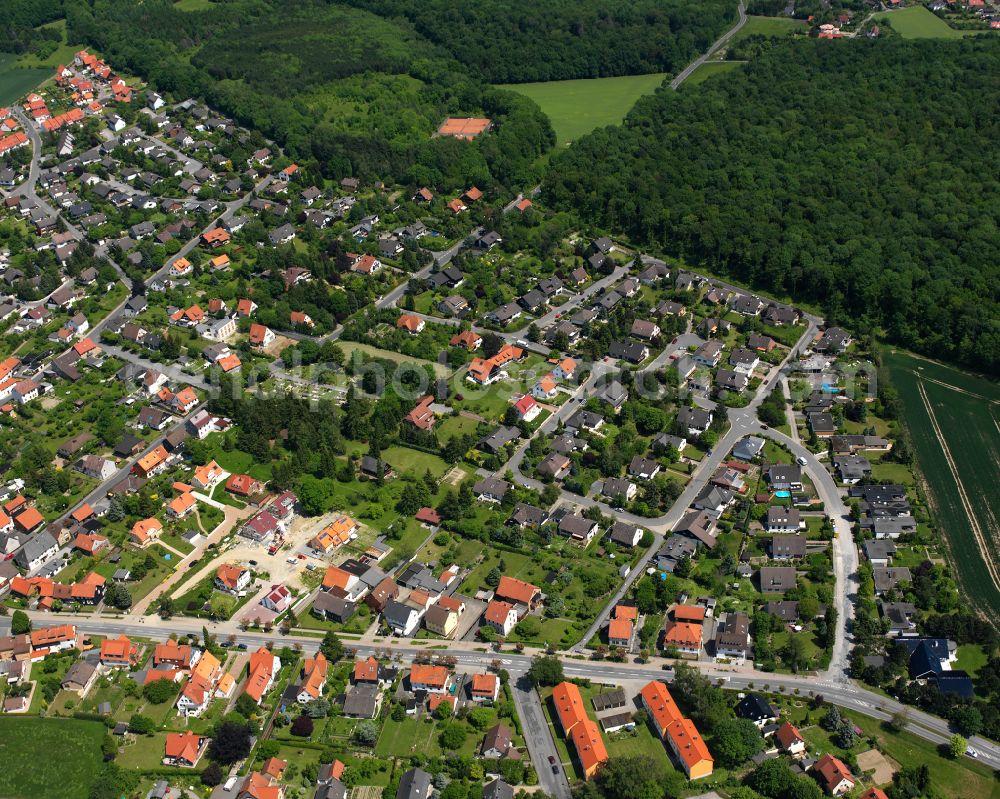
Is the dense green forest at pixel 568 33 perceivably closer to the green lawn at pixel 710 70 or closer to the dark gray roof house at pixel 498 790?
the green lawn at pixel 710 70

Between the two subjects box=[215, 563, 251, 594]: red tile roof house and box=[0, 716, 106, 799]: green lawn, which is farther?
box=[215, 563, 251, 594]: red tile roof house

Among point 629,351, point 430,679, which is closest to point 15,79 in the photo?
point 629,351

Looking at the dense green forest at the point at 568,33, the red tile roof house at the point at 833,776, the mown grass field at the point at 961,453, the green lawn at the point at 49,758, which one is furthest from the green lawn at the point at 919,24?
the green lawn at the point at 49,758

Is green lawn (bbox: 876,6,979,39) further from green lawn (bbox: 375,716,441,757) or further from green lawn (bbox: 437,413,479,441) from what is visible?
green lawn (bbox: 375,716,441,757)

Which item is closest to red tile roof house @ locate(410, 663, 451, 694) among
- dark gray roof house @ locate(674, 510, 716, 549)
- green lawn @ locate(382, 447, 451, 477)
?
dark gray roof house @ locate(674, 510, 716, 549)

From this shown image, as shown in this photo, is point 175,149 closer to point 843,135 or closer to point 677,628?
point 843,135
